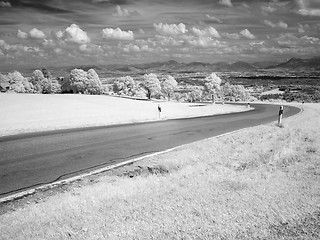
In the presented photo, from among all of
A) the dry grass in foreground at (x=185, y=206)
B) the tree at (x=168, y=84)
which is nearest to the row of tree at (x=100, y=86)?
the tree at (x=168, y=84)

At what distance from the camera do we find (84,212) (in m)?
6.30

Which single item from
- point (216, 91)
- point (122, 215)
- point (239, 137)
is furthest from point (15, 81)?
point (122, 215)

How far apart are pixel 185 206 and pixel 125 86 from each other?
4485 inches

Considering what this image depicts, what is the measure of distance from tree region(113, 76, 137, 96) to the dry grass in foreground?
109m

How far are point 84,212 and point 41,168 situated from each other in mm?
4428

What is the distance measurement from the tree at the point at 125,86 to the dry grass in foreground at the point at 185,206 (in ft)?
359

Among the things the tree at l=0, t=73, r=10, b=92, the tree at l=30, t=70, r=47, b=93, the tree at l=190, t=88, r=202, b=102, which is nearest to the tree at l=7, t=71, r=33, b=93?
the tree at l=0, t=73, r=10, b=92

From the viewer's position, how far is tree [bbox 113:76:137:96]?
387 ft

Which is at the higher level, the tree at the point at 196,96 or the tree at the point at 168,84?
the tree at the point at 168,84

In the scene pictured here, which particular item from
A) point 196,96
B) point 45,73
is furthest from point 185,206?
point 45,73

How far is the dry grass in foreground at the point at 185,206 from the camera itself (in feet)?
17.4

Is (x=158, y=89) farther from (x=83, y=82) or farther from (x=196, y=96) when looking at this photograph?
(x=196, y=96)

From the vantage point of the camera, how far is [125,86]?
11831 centimetres

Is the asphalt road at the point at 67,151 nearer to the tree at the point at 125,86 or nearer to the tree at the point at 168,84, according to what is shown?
the tree at the point at 168,84
